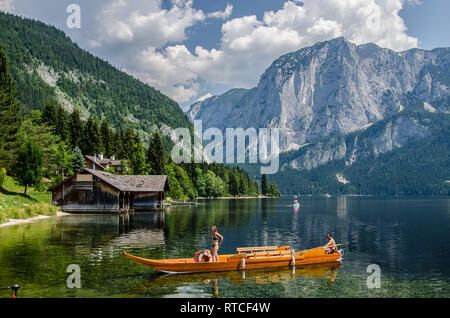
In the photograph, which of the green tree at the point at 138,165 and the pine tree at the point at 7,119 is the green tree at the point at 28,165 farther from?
the green tree at the point at 138,165

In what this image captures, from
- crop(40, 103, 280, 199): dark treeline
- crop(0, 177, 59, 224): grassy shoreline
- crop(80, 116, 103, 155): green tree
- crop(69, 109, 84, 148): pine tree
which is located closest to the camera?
crop(0, 177, 59, 224): grassy shoreline

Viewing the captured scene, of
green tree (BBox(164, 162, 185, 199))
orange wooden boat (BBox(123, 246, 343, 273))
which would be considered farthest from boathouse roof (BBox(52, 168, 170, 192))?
orange wooden boat (BBox(123, 246, 343, 273))

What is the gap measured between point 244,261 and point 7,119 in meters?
62.4

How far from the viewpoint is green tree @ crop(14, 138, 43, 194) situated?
206 ft

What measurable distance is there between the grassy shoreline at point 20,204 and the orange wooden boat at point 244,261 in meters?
30.7

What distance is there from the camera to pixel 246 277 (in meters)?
23.2

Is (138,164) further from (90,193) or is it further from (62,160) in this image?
(90,193)

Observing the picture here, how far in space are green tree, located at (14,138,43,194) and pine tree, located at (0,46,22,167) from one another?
12.1 ft

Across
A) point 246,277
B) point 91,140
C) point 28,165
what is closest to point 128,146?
point 91,140

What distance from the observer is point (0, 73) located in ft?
228

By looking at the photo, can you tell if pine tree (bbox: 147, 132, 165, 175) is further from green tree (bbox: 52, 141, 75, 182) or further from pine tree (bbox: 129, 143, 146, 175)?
green tree (bbox: 52, 141, 75, 182)
